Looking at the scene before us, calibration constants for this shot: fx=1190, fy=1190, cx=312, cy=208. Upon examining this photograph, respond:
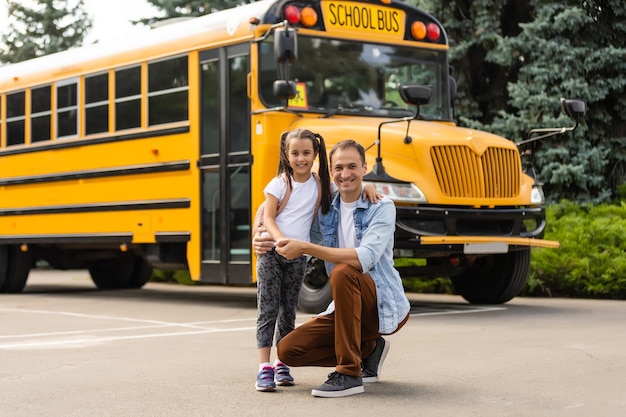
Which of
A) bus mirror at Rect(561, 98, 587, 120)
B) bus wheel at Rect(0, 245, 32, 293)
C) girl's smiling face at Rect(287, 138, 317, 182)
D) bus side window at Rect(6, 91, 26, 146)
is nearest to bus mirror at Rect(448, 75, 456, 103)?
bus mirror at Rect(561, 98, 587, 120)

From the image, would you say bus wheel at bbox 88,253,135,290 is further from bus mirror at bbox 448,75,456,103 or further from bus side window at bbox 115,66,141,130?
bus mirror at bbox 448,75,456,103

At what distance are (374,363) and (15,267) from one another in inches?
362

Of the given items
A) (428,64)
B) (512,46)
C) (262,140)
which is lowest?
(262,140)

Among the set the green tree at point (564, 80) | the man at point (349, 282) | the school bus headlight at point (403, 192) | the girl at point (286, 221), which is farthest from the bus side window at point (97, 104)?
the man at point (349, 282)

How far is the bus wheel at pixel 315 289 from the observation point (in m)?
10.0

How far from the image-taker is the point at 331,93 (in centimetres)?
1070

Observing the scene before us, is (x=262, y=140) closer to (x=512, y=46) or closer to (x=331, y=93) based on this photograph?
(x=331, y=93)

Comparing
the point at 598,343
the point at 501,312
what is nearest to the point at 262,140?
the point at 501,312

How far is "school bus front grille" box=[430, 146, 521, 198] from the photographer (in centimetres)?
975

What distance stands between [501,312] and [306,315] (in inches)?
66.7

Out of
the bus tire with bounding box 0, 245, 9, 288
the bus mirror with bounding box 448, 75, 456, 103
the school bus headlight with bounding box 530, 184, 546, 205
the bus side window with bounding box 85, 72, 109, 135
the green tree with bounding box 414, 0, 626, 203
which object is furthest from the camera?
the green tree with bounding box 414, 0, 626, 203

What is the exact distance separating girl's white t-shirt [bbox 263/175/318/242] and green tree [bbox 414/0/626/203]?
9539mm

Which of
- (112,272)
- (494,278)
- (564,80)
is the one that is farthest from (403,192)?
(112,272)

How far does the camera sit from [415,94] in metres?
9.41
